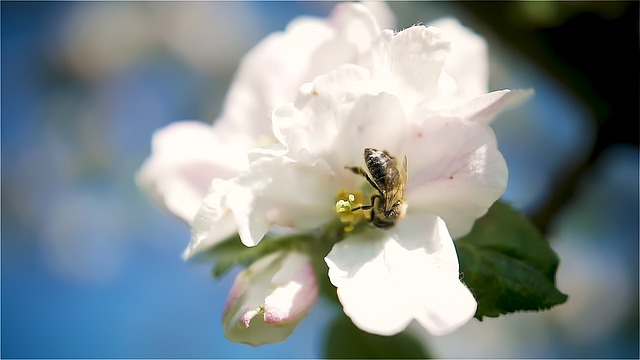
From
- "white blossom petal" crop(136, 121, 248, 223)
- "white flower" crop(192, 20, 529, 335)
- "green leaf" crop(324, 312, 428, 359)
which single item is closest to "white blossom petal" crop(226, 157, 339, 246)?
"white flower" crop(192, 20, 529, 335)

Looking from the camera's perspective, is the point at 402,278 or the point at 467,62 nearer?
the point at 402,278

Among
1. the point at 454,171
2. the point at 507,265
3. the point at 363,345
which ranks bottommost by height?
the point at 363,345

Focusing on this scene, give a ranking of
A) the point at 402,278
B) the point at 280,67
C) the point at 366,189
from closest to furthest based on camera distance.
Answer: the point at 402,278, the point at 366,189, the point at 280,67

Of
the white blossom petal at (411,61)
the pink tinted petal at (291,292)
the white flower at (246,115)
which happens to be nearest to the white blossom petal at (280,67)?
the white flower at (246,115)

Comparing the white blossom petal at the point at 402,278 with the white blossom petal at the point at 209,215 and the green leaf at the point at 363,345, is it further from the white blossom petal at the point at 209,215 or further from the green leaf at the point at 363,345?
the green leaf at the point at 363,345

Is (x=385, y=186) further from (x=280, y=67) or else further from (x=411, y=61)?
(x=280, y=67)

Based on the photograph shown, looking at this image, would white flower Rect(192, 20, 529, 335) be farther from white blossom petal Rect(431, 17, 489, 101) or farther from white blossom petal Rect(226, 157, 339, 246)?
white blossom petal Rect(431, 17, 489, 101)

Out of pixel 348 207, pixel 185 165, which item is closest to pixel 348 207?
pixel 348 207
